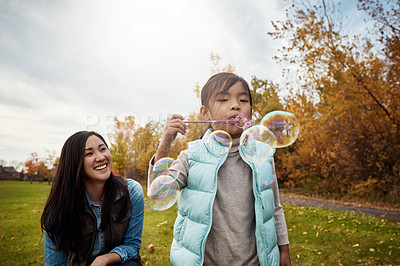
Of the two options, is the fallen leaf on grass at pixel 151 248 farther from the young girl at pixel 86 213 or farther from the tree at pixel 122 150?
the tree at pixel 122 150

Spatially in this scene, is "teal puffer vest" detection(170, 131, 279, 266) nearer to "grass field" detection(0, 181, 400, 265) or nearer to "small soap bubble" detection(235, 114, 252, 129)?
"small soap bubble" detection(235, 114, 252, 129)

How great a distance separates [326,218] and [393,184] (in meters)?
4.70

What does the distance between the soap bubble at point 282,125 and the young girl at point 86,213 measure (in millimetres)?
1350

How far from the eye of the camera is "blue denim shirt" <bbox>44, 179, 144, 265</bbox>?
2.02 meters

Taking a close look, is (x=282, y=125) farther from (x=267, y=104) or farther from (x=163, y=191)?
(x=267, y=104)

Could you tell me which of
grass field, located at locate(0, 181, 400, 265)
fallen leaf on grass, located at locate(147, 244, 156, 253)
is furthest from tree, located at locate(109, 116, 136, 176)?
fallen leaf on grass, located at locate(147, 244, 156, 253)

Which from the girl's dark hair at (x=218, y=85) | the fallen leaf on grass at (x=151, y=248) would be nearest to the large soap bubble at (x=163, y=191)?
the girl's dark hair at (x=218, y=85)

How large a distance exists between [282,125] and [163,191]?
1.33m

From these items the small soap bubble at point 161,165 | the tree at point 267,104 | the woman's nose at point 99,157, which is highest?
the tree at point 267,104

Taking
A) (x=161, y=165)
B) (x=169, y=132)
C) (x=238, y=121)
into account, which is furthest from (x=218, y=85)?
(x=161, y=165)

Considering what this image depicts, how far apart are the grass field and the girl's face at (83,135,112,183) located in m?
2.09

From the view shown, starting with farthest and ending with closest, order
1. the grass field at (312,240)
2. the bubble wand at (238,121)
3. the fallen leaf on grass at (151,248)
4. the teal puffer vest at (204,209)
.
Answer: the fallen leaf on grass at (151,248)
the grass field at (312,240)
the bubble wand at (238,121)
the teal puffer vest at (204,209)

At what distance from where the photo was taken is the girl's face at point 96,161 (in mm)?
2043

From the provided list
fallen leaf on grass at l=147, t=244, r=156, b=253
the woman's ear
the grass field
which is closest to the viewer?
the woman's ear
